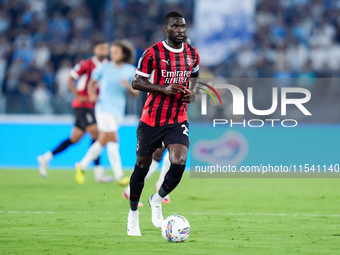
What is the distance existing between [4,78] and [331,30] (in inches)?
357

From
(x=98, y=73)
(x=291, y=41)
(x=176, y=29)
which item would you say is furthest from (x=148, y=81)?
(x=291, y=41)

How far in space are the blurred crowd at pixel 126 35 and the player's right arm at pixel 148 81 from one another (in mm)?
10569

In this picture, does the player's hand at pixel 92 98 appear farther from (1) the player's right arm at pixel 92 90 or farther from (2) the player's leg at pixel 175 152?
(2) the player's leg at pixel 175 152

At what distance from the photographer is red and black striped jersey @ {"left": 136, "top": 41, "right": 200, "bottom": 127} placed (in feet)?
22.6

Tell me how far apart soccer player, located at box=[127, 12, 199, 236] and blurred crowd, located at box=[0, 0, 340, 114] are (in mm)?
10388

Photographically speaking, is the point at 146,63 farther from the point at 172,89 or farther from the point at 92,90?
the point at 92,90

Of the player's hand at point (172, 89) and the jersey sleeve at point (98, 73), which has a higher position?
the player's hand at point (172, 89)

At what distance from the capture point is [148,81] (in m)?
6.89

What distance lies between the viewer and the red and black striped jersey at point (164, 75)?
688 centimetres

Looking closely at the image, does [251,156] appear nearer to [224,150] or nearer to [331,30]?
[224,150]

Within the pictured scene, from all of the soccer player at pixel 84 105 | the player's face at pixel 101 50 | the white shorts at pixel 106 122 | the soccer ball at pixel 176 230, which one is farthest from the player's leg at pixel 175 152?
the soccer player at pixel 84 105

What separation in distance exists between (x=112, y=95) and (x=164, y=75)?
212 inches

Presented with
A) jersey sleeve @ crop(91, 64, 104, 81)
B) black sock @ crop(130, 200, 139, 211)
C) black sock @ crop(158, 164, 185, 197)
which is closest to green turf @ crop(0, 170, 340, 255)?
black sock @ crop(130, 200, 139, 211)

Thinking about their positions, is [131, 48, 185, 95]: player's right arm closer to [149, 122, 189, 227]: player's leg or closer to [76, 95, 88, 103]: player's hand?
[149, 122, 189, 227]: player's leg
